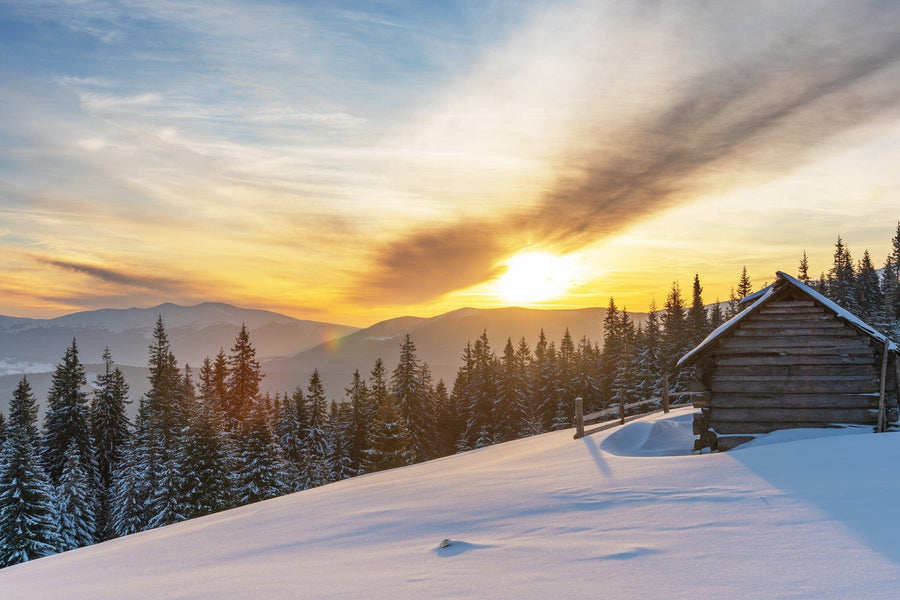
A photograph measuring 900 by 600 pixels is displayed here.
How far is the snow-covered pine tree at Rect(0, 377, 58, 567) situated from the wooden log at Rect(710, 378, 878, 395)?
36.4 meters

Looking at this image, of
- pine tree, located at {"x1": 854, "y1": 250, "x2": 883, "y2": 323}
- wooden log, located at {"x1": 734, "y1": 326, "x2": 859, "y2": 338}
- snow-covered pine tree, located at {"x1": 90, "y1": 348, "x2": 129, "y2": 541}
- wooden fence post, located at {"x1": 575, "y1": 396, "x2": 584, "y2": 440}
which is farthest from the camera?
pine tree, located at {"x1": 854, "y1": 250, "x2": 883, "y2": 323}

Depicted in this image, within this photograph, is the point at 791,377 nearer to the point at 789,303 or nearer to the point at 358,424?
the point at 789,303

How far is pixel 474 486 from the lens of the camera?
9.39 m

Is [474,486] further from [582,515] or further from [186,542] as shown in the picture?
[186,542]

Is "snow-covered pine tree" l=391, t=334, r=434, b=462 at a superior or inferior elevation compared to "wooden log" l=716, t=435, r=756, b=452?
inferior

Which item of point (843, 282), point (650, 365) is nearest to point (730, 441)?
point (650, 365)

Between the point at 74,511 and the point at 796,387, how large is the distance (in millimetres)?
43425

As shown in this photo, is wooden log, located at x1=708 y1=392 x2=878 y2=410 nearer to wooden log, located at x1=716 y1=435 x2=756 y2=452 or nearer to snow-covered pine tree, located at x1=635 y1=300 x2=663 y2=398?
wooden log, located at x1=716 y1=435 x2=756 y2=452

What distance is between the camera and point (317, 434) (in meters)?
62.9

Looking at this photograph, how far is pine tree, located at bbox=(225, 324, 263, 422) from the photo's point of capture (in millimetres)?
48781

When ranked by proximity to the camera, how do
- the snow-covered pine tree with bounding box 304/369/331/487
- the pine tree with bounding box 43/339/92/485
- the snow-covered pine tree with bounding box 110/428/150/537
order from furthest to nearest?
the snow-covered pine tree with bounding box 304/369/331/487 < the pine tree with bounding box 43/339/92/485 < the snow-covered pine tree with bounding box 110/428/150/537

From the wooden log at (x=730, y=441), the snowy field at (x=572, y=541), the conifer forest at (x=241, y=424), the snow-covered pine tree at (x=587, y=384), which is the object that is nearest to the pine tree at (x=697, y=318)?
the conifer forest at (x=241, y=424)

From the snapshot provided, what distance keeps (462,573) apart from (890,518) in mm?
4226

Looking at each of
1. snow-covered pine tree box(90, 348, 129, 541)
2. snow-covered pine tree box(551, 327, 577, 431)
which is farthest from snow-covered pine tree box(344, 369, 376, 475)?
snow-covered pine tree box(551, 327, 577, 431)
